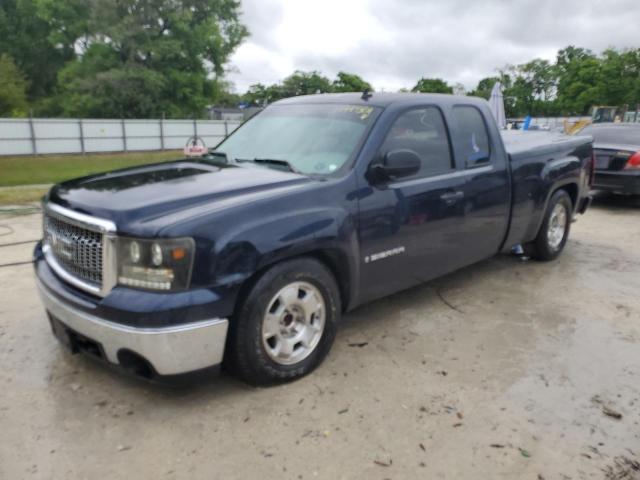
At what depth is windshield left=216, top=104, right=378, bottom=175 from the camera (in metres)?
3.82

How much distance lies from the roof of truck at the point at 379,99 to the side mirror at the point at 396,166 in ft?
1.87

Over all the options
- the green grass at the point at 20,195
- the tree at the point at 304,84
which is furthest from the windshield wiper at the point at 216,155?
the tree at the point at 304,84

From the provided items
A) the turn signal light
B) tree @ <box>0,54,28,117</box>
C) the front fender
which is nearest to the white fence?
tree @ <box>0,54,28,117</box>

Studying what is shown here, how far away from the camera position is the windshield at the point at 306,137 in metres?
3.82

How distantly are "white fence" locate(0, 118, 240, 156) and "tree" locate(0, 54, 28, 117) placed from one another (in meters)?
13.2

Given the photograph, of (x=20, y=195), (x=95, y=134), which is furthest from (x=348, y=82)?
(x=20, y=195)

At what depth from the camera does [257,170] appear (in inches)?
149

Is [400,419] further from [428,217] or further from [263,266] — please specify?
[428,217]

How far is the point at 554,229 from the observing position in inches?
242

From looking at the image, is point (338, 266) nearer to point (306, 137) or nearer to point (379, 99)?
point (306, 137)

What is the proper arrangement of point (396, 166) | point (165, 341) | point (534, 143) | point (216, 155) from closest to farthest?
point (165, 341) → point (396, 166) → point (216, 155) → point (534, 143)

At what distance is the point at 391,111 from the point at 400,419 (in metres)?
2.20

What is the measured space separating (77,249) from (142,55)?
4471 centimetres

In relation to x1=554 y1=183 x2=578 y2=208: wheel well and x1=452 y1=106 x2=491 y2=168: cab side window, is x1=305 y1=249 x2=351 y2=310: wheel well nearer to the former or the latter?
x1=452 y1=106 x2=491 y2=168: cab side window
